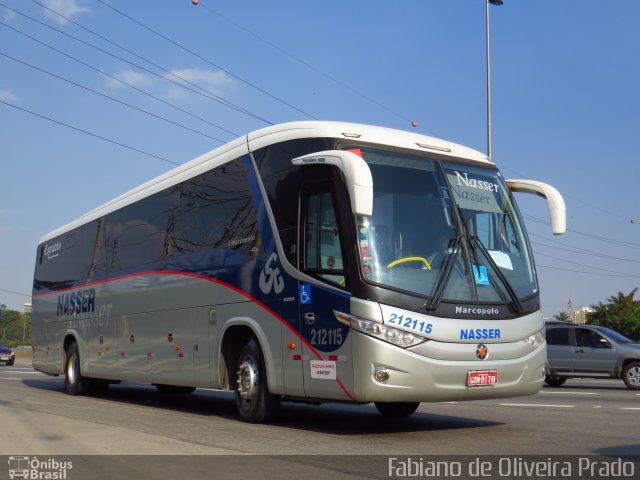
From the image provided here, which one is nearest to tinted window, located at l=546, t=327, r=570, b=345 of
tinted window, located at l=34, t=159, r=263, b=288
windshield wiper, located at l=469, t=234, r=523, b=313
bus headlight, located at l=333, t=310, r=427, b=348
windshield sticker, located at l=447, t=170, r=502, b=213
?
tinted window, located at l=34, t=159, r=263, b=288

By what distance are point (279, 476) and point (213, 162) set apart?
21.1ft

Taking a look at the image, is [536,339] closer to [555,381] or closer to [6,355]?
[555,381]

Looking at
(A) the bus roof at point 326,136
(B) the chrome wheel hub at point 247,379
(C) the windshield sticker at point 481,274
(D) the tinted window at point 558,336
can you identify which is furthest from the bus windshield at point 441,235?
(D) the tinted window at point 558,336

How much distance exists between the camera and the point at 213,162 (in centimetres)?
1191

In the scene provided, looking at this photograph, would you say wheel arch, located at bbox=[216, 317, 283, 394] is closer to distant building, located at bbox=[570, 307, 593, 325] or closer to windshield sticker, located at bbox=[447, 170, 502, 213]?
windshield sticker, located at bbox=[447, 170, 502, 213]

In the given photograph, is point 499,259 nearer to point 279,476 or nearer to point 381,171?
point 381,171

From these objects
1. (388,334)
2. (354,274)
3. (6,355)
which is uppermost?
(354,274)

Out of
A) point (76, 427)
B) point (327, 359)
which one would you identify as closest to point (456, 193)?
point (327, 359)

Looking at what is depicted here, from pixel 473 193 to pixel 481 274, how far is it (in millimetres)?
1139

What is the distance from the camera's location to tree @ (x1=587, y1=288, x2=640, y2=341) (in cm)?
6294

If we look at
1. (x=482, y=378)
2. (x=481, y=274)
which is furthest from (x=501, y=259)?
(x=482, y=378)

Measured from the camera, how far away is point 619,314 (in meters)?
66.4

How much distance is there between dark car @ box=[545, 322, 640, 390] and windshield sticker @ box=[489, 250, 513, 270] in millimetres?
12685

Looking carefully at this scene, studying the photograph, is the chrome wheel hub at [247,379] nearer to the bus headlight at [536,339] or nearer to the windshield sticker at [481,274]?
the windshield sticker at [481,274]
